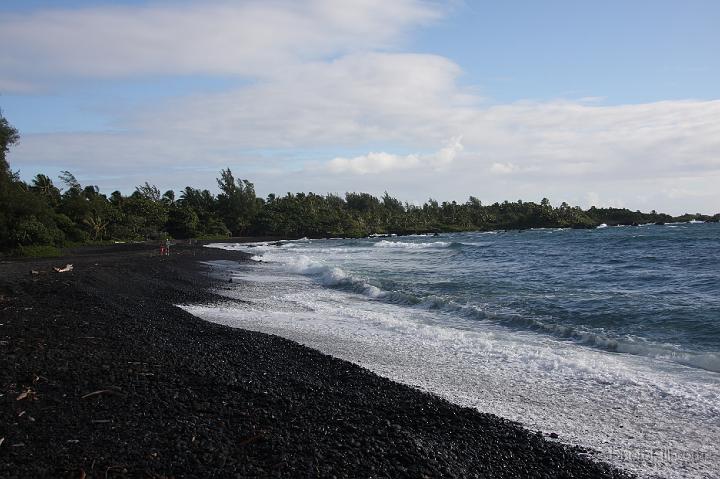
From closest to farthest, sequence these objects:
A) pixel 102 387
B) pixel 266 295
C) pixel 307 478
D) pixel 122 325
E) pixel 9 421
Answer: pixel 307 478 → pixel 9 421 → pixel 102 387 → pixel 122 325 → pixel 266 295

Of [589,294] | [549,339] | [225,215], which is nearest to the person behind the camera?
[549,339]

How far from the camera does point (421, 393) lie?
22.8 feet

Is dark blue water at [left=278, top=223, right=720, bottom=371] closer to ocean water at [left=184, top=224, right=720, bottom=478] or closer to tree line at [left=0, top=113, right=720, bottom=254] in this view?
ocean water at [left=184, top=224, right=720, bottom=478]

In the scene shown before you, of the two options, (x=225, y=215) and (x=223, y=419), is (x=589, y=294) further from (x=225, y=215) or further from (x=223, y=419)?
(x=225, y=215)

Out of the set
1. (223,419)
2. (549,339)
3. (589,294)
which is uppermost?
(223,419)

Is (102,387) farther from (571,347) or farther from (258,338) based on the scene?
(571,347)

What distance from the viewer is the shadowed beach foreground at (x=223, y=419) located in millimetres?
4418

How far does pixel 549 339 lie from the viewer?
11211 mm

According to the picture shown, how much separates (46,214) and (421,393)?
3611 centimetres

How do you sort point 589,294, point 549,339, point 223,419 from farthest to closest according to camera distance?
point 589,294 → point 549,339 → point 223,419

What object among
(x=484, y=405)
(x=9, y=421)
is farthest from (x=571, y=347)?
(x=9, y=421)

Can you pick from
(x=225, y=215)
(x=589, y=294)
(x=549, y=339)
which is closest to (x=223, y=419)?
(x=549, y=339)

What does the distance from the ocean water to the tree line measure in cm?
1759

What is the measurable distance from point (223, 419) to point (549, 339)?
8.00 m
